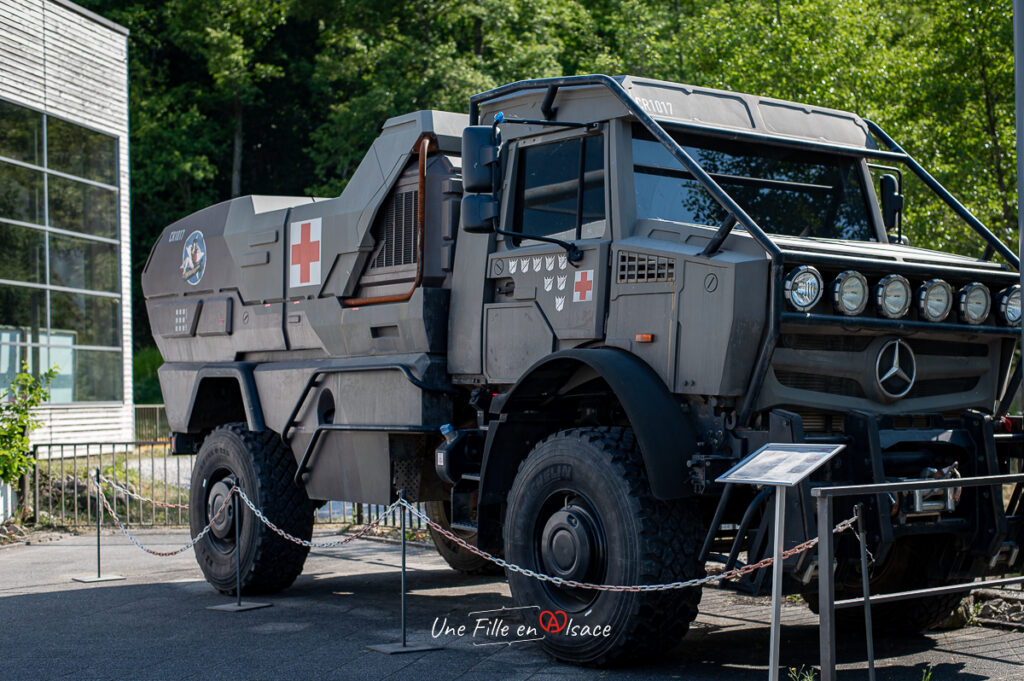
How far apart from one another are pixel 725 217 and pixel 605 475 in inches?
68.8

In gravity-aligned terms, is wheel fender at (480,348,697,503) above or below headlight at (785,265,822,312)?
below

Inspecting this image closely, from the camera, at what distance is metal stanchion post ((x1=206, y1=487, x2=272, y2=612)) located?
993 centimetres

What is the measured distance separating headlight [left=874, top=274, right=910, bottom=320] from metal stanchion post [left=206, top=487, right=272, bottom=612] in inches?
214

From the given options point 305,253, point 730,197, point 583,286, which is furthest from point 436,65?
point 730,197

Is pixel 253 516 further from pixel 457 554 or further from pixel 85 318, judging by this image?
pixel 85 318

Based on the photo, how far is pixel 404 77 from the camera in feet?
124

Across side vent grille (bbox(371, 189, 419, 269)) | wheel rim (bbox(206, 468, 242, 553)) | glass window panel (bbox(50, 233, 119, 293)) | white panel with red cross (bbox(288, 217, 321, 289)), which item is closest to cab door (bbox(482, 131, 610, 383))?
side vent grille (bbox(371, 189, 419, 269))

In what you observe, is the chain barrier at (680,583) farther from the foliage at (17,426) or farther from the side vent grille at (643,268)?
the foliage at (17,426)

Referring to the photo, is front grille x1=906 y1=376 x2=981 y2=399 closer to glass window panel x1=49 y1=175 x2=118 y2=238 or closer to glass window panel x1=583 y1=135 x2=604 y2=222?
glass window panel x1=583 y1=135 x2=604 y2=222

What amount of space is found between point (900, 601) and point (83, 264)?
19.9 metres

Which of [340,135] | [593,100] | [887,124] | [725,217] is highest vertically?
[340,135]

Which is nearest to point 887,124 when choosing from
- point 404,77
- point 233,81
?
point 404,77

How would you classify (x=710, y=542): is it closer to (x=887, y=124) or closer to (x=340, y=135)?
(x=887, y=124)

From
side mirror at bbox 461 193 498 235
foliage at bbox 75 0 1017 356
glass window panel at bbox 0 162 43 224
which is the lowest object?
side mirror at bbox 461 193 498 235
